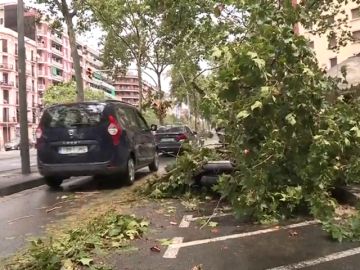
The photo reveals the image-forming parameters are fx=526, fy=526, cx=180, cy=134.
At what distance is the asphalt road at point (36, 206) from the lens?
21.3 feet

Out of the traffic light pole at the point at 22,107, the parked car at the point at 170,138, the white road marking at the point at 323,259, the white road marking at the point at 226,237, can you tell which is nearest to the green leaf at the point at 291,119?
the white road marking at the point at 226,237

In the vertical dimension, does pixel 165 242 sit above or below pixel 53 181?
below

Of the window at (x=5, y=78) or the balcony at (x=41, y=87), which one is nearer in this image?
the window at (x=5, y=78)

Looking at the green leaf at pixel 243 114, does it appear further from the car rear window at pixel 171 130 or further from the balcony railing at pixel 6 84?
the balcony railing at pixel 6 84

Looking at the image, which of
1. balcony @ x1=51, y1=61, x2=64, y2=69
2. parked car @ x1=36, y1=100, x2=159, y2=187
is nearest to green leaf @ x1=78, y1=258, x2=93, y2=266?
parked car @ x1=36, y1=100, x2=159, y2=187

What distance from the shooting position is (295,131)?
690 centimetres

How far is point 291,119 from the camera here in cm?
661

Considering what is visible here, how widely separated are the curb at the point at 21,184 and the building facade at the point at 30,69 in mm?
56028

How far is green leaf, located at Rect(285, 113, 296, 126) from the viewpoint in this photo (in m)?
6.57

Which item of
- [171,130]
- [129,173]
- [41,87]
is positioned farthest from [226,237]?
[41,87]

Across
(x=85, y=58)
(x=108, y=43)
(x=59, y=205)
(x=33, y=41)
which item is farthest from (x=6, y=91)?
(x=59, y=205)

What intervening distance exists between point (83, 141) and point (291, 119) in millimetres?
4937

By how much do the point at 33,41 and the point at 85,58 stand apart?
27228 millimetres

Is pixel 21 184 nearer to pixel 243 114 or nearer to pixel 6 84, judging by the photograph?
pixel 243 114
